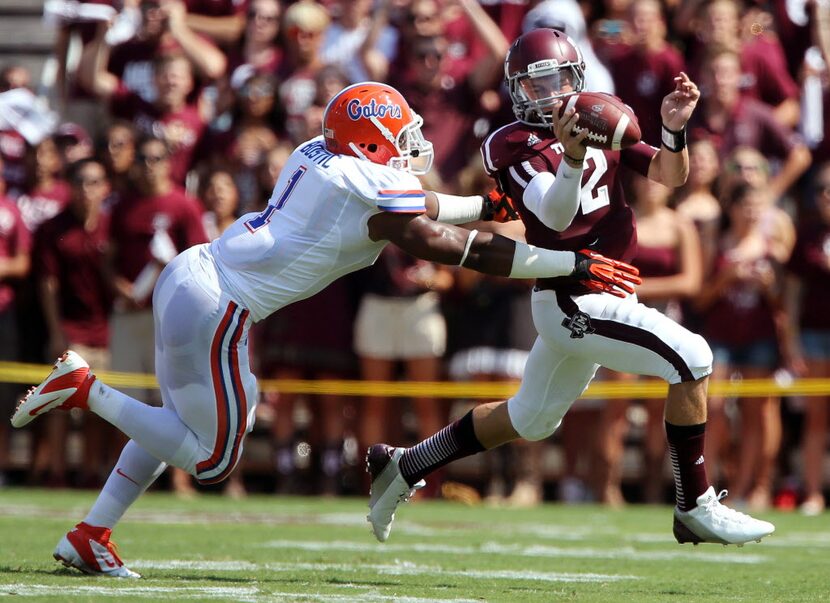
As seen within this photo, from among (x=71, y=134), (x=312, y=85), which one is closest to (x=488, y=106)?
(x=312, y=85)

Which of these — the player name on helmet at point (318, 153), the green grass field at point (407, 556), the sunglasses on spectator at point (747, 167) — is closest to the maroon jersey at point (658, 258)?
the sunglasses on spectator at point (747, 167)

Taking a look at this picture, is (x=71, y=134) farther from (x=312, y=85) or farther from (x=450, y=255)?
(x=450, y=255)

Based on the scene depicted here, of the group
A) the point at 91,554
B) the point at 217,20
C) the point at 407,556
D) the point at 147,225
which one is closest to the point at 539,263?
the point at 407,556

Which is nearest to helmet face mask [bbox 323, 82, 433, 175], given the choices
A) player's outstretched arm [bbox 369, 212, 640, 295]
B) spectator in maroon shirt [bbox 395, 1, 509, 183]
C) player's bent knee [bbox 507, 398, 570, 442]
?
player's outstretched arm [bbox 369, 212, 640, 295]

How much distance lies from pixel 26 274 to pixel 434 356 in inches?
121

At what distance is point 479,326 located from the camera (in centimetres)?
970

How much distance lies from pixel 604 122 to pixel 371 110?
88 centimetres

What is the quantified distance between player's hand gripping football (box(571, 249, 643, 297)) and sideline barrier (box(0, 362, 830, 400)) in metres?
3.93

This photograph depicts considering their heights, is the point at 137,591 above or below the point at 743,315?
below

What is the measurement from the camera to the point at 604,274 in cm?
529

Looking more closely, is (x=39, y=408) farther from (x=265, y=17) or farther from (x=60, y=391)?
(x=265, y=17)

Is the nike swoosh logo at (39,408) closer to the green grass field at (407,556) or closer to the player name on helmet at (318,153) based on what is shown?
the green grass field at (407,556)

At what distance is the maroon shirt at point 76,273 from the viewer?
10.1m

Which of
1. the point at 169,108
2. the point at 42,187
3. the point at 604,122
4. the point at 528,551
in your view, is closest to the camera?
the point at 604,122
